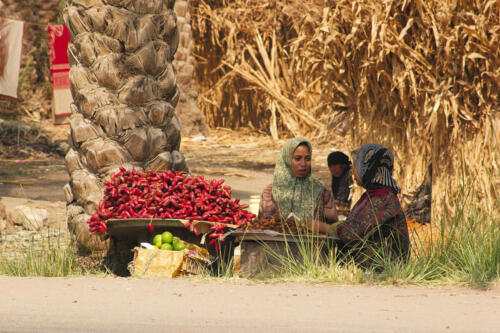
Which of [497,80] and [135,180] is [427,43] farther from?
[135,180]

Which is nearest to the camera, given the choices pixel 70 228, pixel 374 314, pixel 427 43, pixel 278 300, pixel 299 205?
pixel 374 314

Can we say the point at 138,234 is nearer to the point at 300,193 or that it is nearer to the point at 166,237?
the point at 166,237

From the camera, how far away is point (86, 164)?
668 centimetres

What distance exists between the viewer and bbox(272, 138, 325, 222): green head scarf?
6.00 metres

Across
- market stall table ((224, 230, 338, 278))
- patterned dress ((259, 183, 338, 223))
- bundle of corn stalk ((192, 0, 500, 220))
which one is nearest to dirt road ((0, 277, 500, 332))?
market stall table ((224, 230, 338, 278))

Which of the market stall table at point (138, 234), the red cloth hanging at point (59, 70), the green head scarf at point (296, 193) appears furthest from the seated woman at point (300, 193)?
the red cloth hanging at point (59, 70)

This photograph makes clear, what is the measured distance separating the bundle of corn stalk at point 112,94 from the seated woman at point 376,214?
81.8 inches

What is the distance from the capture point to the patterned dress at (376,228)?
5.16m

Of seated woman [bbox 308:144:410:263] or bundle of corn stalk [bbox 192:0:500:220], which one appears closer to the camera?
seated woman [bbox 308:144:410:263]

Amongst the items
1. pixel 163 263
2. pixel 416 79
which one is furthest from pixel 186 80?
pixel 163 263

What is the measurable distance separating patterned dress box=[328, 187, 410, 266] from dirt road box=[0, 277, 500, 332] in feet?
1.44

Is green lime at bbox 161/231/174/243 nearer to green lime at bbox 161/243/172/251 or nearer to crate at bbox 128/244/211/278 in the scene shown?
green lime at bbox 161/243/172/251

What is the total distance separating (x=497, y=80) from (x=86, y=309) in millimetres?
4373

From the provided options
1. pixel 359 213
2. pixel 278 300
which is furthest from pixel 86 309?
pixel 359 213
